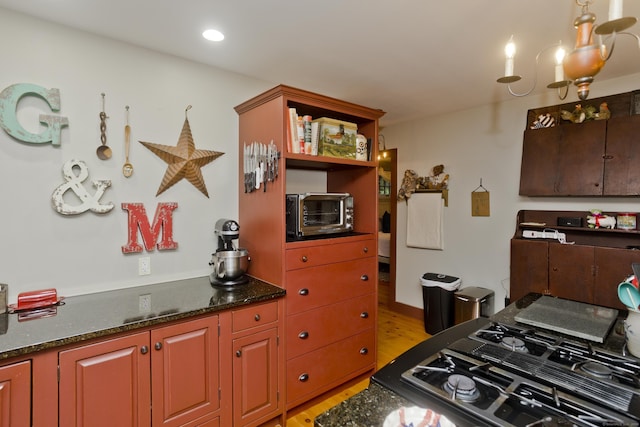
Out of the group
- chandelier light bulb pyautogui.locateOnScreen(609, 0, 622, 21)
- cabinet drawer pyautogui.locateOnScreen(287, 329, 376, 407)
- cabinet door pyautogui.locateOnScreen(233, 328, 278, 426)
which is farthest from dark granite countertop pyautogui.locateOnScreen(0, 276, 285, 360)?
chandelier light bulb pyautogui.locateOnScreen(609, 0, 622, 21)

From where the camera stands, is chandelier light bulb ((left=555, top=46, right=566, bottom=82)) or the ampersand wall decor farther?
the ampersand wall decor

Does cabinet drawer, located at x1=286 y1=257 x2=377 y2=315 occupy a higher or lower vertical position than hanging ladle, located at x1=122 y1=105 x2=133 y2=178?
lower

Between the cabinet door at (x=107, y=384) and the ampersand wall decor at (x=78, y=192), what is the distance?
864mm

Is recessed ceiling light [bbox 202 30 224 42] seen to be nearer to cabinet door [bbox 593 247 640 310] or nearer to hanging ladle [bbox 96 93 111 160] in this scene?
hanging ladle [bbox 96 93 111 160]

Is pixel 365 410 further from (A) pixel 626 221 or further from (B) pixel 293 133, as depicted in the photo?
(A) pixel 626 221

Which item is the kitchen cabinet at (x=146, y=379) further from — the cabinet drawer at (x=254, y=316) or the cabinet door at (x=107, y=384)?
the cabinet drawer at (x=254, y=316)

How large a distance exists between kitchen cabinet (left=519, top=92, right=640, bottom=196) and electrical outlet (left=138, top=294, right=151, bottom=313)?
10.5 feet

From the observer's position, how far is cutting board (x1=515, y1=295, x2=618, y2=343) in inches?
50.4

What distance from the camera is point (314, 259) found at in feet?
7.61

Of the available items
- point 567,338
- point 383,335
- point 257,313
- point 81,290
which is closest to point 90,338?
point 81,290

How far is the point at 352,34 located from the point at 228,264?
1651 millimetres

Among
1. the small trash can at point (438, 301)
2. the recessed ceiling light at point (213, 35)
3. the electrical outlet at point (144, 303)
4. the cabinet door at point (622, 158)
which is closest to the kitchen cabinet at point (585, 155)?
the cabinet door at point (622, 158)

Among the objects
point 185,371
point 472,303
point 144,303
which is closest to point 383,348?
point 472,303

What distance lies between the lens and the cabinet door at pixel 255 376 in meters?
1.98
